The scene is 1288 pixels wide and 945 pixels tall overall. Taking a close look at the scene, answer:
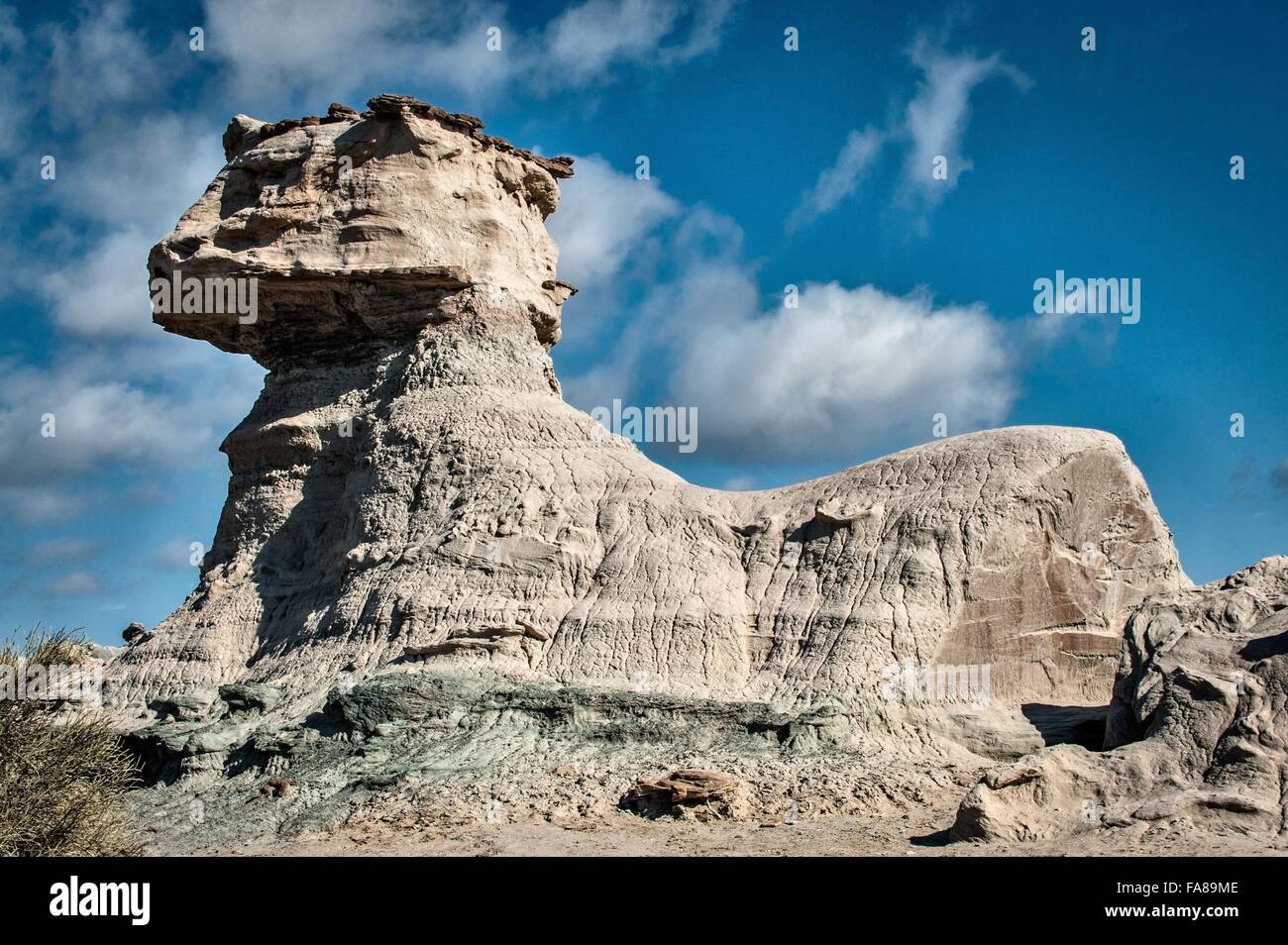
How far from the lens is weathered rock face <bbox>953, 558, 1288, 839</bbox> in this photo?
501 inches

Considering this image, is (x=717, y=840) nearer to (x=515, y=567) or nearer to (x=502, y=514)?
(x=515, y=567)

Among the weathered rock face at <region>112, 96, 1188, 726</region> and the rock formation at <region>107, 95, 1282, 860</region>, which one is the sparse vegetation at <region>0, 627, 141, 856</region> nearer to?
the rock formation at <region>107, 95, 1282, 860</region>

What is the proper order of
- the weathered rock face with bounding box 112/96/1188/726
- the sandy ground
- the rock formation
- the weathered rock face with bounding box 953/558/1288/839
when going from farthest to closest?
the weathered rock face with bounding box 112/96/1188/726 < the rock formation < the weathered rock face with bounding box 953/558/1288/839 < the sandy ground

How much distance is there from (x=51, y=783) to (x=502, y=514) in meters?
8.13

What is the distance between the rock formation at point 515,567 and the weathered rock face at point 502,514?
0.15 ft

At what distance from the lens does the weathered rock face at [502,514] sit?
17906mm

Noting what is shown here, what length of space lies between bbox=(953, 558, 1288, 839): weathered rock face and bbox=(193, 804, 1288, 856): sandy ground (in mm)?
274

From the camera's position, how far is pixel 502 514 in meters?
20.3

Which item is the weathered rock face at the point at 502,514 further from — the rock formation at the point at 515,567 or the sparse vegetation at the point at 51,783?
the sparse vegetation at the point at 51,783

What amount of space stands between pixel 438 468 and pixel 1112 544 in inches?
387

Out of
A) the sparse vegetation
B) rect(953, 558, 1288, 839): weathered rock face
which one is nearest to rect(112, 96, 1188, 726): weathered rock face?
rect(953, 558, 1288, 839): weathered rock face

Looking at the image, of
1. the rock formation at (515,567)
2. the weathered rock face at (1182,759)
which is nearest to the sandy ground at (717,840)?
the weathered rock face at (1182,759)

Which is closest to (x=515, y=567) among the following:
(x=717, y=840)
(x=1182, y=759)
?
(x=717, y=840)

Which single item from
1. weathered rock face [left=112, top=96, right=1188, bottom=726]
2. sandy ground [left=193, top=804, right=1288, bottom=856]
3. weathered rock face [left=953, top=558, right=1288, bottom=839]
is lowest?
sandy ground [left=193, top=804, right=1288, bottom=856]
